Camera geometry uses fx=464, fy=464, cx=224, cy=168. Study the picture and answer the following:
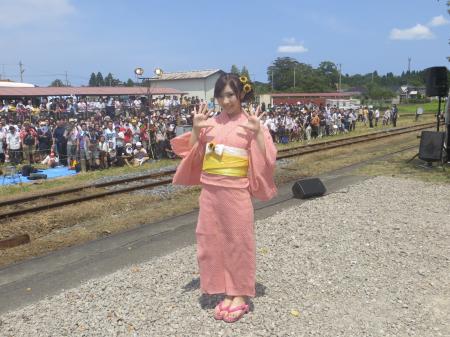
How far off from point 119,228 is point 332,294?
208 inches

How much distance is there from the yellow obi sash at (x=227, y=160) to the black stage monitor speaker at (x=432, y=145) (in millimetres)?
11090

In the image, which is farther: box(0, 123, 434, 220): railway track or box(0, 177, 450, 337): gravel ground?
box(0, 123, 434, 220): railway track

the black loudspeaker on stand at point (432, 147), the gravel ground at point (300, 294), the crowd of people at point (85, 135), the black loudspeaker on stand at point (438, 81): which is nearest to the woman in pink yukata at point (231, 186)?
the gravel ground at point (300, 294)

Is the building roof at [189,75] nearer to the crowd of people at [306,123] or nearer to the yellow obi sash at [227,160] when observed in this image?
the crowd of people at [306,123]

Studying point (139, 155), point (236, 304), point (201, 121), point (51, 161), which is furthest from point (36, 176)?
point (236, 304)

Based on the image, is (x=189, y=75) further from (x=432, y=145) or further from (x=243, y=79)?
(x=243, y=79)

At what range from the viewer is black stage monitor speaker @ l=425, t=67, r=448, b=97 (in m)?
13.4

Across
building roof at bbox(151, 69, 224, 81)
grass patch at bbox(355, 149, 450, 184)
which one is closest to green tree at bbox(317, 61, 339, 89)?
building roof at bbox(151, 69, 224, 81)

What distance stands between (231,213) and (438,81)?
11644 mm

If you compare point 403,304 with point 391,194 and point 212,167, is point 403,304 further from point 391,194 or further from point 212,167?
point 391,194

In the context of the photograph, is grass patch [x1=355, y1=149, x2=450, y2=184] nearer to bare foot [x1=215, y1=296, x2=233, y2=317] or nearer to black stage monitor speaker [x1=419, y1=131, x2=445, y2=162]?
black stage monitor speaker [x1=419, y1=131, x2=445, y2=162]

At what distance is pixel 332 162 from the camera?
16938 mm

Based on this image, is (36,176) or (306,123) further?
(306,123)

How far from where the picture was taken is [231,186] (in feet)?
13.1
